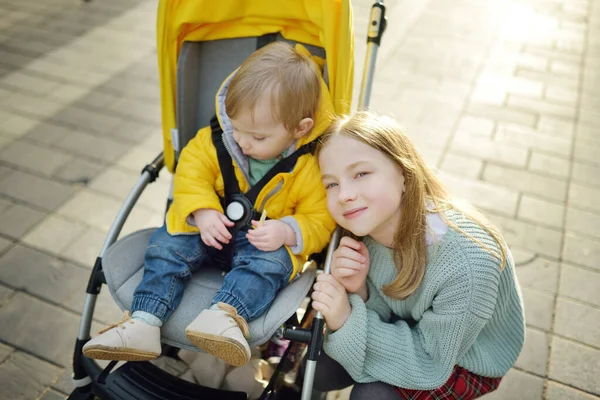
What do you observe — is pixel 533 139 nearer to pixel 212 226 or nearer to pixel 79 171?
pixel 212 226

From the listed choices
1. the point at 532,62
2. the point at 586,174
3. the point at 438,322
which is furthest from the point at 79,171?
the point at 532,62

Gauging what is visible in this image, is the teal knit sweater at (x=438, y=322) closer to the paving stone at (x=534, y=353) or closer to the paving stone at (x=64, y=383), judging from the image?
the paving stone at (x=534, y=353)

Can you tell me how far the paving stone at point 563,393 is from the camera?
2350 mm

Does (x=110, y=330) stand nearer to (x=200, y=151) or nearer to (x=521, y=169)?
(x=200, y=151)

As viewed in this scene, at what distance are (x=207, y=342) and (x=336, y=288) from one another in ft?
1.41

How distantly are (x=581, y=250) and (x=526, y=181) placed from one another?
2.09ft

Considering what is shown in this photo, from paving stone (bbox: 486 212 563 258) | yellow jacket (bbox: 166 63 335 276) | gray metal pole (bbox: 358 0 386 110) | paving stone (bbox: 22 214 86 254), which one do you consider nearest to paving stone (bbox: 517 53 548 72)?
paving stone (bbox: 486 212 563 258)

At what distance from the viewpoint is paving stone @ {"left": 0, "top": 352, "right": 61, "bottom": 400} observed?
7.46 feet

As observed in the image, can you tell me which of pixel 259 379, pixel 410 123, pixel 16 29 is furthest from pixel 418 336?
pixel 16 29

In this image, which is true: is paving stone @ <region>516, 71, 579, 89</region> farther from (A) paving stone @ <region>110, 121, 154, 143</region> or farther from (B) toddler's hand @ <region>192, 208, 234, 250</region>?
(B) toddler's hand @ <region>192, 208, 234, 250</region>

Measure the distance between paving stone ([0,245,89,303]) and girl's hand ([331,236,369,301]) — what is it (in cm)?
155

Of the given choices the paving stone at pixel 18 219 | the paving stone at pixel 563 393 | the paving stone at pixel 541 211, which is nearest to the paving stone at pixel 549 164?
the paving stone at pixel 541 211

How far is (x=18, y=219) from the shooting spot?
310 centimetres

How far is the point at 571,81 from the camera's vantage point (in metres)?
4.65
